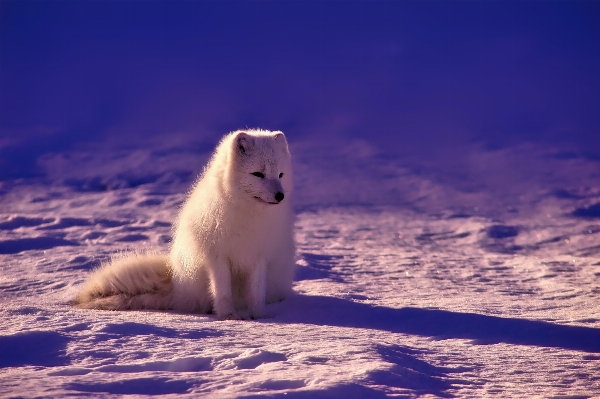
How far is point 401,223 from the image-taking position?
871 cm

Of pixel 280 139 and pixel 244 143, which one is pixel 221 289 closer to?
pixel 244 143

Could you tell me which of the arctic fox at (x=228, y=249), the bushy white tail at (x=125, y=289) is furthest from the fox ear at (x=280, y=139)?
the bushy white tail at (x=125, y=289)

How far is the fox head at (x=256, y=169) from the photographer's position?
4.01 metres

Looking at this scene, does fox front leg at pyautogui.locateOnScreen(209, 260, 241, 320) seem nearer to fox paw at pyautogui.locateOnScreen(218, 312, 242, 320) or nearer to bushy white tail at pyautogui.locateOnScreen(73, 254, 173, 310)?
fox paw at pyautogui.locateOnScreen(218, 312, 242, 320)

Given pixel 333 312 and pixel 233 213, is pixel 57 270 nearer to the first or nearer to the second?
pixel 233 213

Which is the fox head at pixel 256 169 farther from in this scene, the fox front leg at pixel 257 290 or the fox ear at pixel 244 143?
the fox front leg at pixel 257 290

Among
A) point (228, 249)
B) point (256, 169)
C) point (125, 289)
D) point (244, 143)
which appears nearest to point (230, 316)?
point (228, 249)

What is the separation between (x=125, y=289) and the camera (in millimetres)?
4426

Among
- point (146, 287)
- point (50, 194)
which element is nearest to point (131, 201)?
point (50, 194)

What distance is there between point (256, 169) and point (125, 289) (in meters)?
1.24

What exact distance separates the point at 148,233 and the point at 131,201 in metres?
2.17

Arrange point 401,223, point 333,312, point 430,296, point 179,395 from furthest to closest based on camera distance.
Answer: point 401,223 → point 430,296 → point 333,312 → point 179,395

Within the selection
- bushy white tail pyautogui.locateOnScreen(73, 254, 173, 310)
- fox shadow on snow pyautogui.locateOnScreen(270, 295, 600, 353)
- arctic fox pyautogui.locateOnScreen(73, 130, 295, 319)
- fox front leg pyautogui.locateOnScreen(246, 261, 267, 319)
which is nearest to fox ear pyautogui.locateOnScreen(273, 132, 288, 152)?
arctic fox pyautogui.locateOnScreen(73, 130, 295, 319)

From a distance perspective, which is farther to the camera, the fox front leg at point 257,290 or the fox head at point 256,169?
the fox front leg at point 257,290
